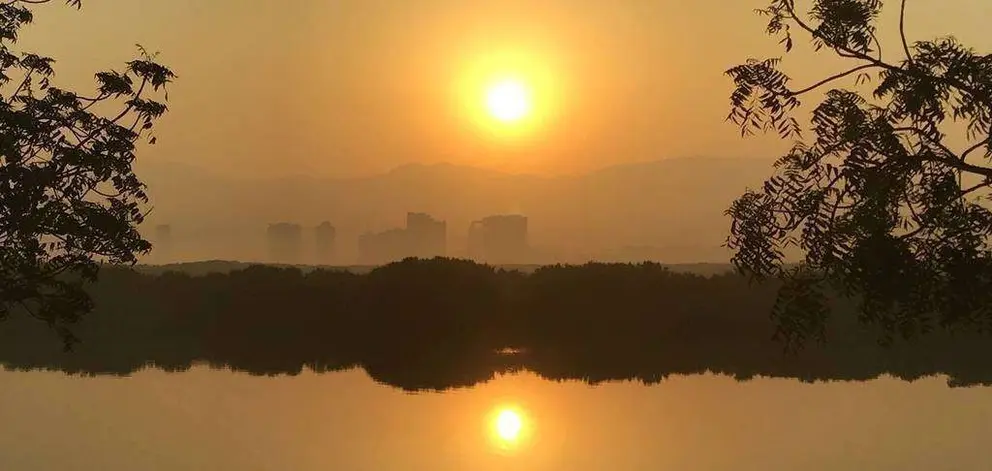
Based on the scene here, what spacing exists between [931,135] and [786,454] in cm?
1085

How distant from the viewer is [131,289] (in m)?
48.1

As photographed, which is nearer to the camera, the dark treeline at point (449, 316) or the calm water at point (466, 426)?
the calm water at point (466, 426)

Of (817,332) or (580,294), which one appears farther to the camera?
(580,294)

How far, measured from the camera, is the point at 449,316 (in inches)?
1827

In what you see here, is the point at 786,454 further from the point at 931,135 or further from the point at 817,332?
the point at 931,135

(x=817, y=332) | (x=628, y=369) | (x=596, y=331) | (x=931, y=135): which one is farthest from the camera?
(x=596, y=331)

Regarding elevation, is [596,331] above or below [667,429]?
above

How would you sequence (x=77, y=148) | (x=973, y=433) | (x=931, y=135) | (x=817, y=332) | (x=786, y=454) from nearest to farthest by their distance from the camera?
(x=931, y=135)
(x=817, y=332)
(x=77, y=148)
(x=786, y=454)
(x=973, y=433)

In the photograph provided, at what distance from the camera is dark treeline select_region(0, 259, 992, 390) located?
4397cm

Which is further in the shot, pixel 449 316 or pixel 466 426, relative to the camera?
pixel 449 316

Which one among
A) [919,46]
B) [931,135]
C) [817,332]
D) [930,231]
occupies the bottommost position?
[817,332]

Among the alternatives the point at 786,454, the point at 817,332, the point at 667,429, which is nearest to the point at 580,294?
the point at 667,429

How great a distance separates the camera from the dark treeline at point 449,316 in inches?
1731

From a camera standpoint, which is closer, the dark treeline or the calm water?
the calm water
